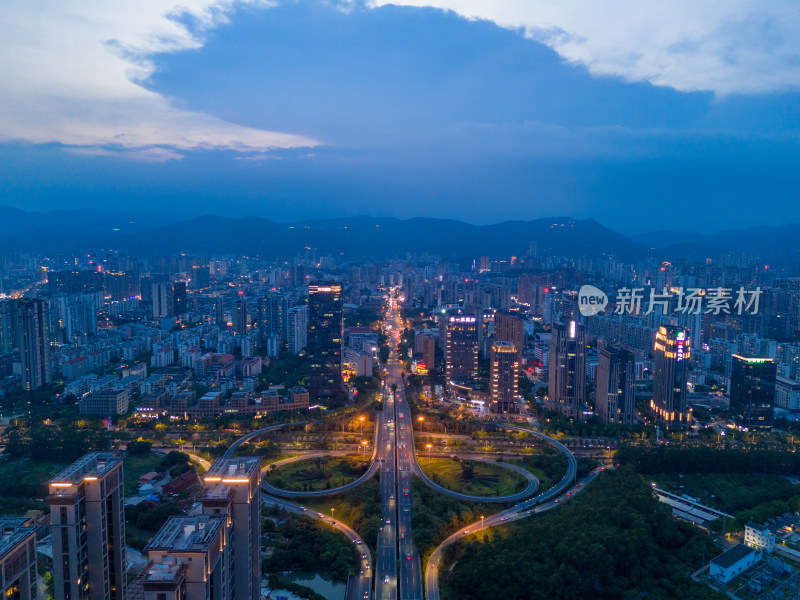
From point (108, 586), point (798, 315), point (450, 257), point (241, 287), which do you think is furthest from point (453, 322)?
point (450, 257)

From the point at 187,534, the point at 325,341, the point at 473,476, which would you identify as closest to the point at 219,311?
the point at 325,341

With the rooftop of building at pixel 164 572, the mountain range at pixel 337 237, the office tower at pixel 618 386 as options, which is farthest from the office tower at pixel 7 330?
the mountain range at pixel 337 237

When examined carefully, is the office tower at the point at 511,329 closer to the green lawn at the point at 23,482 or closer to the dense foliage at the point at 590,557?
the dense foliage at the point at 590,557

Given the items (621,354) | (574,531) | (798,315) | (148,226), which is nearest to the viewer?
(574,531)

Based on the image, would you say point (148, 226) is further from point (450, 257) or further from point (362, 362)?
point (362, 362)

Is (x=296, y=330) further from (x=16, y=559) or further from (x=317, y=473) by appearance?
(x=16, y=559)
